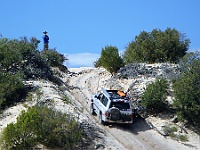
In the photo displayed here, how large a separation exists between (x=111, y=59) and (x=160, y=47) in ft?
22.3

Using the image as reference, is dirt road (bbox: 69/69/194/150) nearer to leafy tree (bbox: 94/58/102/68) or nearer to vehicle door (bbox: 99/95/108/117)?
vehicle door (bbox: 99/95/108/117)

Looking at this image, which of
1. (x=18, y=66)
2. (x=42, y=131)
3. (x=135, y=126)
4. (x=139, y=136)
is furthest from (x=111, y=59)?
(x=42, y=131)

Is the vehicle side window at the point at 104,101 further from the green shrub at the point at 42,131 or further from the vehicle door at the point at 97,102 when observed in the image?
the green shrub at the point at 42,131

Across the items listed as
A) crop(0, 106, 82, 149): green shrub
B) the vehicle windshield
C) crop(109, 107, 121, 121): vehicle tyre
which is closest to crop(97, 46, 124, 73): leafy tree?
the vehicle windshield

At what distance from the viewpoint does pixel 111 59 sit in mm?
40000

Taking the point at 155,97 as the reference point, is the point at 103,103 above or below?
below

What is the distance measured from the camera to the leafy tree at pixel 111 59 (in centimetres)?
3994

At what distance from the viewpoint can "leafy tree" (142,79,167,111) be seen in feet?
88.8

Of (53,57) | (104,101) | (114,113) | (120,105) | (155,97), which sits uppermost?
(53,57)

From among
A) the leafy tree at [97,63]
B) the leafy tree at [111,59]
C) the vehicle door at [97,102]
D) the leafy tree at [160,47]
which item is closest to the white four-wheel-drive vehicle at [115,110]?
the vehicle door at [97,102]

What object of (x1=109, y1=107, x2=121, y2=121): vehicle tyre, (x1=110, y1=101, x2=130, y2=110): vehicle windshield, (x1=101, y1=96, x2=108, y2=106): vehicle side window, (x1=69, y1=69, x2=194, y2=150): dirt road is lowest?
(x1=69, y1=69, x2=194, y2=150): dirt road

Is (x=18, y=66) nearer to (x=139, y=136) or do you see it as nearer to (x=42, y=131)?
(x=139, y=136)

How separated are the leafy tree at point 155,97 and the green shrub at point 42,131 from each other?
7.36m

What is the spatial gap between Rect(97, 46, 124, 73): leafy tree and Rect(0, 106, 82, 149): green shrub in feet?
62.1
